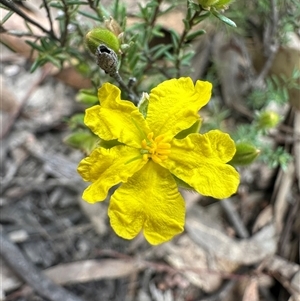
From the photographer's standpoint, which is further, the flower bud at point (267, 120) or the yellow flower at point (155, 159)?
the flower bud at point (267, 120)

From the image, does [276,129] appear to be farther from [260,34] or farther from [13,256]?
[13,256]

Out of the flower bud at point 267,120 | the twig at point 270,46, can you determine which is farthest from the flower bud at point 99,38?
the twig at point 270,46

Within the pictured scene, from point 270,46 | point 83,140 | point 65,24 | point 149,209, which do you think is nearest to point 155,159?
point 149,209

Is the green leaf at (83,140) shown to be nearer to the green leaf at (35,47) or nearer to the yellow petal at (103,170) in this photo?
the green leaf at (35,47)

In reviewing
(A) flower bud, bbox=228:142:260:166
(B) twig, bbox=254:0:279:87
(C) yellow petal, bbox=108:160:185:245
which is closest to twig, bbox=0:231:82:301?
(C) yellow petal, bbox=108:160:185:245

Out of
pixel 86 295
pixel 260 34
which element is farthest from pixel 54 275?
pixel 260 34

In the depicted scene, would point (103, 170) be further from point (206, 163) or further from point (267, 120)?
point (267, 120)
